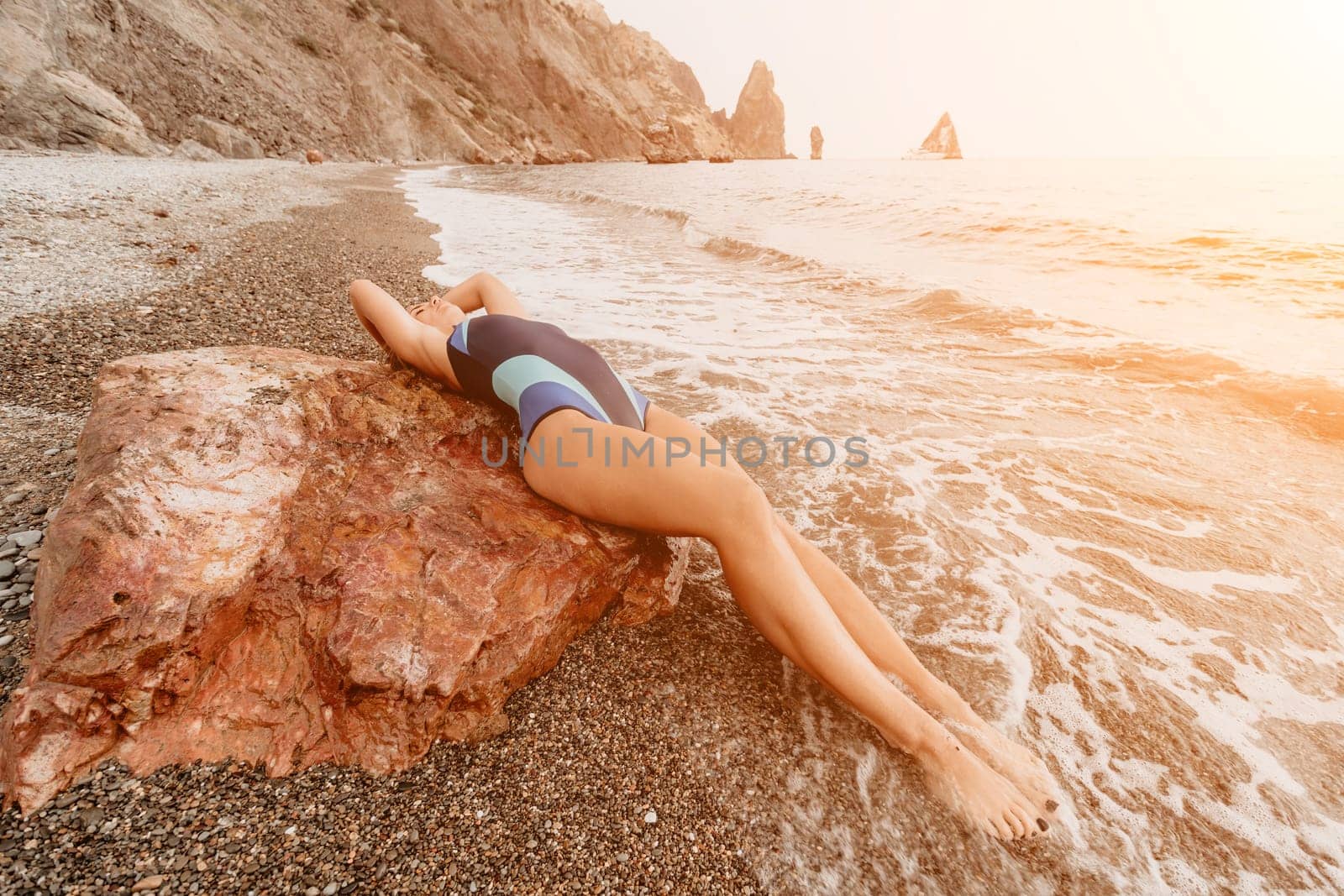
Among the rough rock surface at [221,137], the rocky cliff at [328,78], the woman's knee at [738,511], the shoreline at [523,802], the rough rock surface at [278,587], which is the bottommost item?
the shoreline at [523,802]

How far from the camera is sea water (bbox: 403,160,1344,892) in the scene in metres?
1.93

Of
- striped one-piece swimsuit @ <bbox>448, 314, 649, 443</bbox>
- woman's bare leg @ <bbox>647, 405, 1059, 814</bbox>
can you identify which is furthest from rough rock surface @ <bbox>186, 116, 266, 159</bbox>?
woman's bare leg @ <bbox>647, 405, 1059, 814</bbox>

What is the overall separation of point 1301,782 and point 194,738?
147 inches

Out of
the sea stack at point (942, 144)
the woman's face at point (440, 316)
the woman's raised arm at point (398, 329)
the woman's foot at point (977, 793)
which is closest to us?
the woman's foot at point (977, 793)

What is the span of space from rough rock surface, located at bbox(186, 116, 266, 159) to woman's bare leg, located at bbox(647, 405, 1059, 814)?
100 ft

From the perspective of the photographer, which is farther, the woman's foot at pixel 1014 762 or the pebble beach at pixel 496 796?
the woman's foot at pixel 1014 762

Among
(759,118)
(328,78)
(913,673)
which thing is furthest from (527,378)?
(759,118)

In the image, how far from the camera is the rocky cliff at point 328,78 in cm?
1725

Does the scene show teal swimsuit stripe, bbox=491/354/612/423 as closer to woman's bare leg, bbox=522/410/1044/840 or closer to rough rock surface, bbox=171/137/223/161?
woman's bare leg, bbox=522/410/1044/840

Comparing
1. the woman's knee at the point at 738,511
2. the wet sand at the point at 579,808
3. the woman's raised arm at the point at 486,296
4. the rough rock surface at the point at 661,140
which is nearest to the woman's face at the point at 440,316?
the woman's raised arm at the point at 486,296

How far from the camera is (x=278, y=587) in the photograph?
1.96 metres

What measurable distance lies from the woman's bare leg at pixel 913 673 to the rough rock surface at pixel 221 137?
30593mm

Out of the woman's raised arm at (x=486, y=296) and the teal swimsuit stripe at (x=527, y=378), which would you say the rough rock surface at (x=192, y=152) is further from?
the teal swimsuit stripe at (x=527, y=378)

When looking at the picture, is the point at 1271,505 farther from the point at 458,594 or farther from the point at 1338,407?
the point at 458,594
